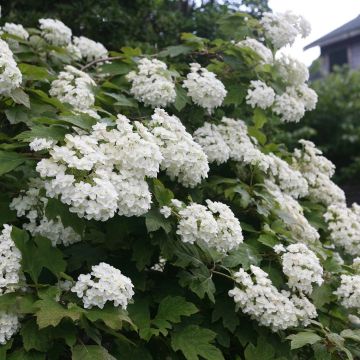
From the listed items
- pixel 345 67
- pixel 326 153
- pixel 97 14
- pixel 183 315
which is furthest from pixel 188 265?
pixel 345 67

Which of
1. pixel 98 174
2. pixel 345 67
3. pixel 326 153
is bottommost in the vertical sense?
pixel 326 153

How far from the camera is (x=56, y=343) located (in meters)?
2.17

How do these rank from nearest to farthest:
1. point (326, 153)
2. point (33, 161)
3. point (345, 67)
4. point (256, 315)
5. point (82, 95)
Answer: point (33, 161), point (256, 315), point (82, 95), point (326, 153), point (345, 67)

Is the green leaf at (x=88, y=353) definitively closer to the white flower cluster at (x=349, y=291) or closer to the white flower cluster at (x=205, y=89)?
the white flower cluster at (x=349, y=291)

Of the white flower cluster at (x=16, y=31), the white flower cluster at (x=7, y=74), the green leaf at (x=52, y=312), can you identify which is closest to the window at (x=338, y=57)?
the white flower cluster at (x=16, y=31)

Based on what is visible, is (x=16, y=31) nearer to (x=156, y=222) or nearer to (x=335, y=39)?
(x=156, y=222)

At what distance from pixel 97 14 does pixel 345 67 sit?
27.3 feet

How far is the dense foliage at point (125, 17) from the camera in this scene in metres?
6.03

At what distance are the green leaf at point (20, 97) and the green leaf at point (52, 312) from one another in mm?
1012

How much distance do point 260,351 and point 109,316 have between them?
0.84 metres

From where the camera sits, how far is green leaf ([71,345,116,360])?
204cm

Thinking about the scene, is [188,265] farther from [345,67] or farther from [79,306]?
[345,67]

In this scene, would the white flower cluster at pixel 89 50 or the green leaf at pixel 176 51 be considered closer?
the green leaf at pixel 176 51

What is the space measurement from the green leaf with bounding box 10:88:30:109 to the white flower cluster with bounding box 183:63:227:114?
3.20ft
